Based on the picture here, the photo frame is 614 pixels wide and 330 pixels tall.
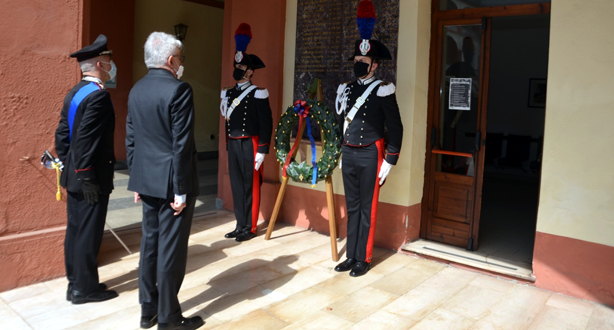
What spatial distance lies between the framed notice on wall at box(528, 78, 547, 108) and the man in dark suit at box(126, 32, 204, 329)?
9722mm

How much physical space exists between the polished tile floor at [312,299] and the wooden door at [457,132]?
0.54 metres

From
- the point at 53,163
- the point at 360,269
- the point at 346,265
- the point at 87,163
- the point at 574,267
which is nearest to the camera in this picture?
the point at 87,163

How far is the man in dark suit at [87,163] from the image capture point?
3510 mm

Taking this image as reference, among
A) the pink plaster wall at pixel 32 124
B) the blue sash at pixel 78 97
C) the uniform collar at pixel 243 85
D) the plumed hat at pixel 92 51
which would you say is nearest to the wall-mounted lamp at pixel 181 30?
the uniform collar at pixel 243 85

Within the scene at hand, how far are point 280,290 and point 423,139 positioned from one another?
6.77 ft

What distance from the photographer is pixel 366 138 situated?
435cm

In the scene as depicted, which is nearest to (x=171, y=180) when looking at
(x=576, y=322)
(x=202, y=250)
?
(x=202, y=250)

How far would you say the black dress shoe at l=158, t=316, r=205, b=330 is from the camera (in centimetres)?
319

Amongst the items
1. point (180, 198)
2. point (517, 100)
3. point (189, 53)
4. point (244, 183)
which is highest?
point (189, 53)

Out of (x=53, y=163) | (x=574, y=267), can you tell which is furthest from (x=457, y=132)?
(x=53, y=163)

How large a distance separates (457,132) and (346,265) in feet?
5.42

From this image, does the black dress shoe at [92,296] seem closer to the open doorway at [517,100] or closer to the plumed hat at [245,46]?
the plumed hat at [245,46]

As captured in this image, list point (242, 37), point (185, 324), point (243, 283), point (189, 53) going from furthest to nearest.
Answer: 1. point (189, 53)
2. point (242, 37)
3. point (243, 283)
4. point (185, 324)

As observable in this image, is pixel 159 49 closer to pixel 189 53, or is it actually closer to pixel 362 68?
pixel 362 68
